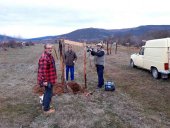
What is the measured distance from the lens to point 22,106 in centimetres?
1041

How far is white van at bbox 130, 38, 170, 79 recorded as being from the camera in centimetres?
1554

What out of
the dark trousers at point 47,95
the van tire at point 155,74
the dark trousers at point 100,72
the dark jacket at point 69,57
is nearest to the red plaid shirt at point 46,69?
the dark trousers at point 47,95

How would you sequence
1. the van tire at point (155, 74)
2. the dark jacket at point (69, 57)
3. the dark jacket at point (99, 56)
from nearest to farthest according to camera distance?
the dark jacket at point (99, 56) < the dark jacket at point (69, 57) < the van tire at point (155, 74)

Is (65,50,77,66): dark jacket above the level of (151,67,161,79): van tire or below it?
above

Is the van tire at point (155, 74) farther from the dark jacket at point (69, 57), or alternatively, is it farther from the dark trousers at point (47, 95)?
the dark trousers at point (47, 95)

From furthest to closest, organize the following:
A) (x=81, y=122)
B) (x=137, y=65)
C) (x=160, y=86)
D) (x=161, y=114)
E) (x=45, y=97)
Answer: (x=137, y=65) → (x=160, y=86) → (x=161, y=114) → (x=45, y=97) → (x=81, y=122)

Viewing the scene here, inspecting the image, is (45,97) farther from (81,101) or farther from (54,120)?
(81,101)

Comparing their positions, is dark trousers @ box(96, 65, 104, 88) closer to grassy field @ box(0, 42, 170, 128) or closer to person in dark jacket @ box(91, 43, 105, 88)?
person in dark jacket @ box(91, 43, 105, 88)

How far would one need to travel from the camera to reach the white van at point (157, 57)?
15539mm

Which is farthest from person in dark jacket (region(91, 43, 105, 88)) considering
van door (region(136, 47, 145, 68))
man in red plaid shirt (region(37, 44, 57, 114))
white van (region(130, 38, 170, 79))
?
van door (region(136, 47, 145, 68))

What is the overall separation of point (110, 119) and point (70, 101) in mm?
2383

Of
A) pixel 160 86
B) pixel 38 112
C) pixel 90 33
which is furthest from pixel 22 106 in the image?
pixel 90 33

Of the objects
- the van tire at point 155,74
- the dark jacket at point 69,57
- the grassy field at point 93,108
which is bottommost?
the grassy field at point 93,108

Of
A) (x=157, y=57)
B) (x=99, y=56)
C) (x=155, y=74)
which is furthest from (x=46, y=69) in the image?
(x=155, y=74)
